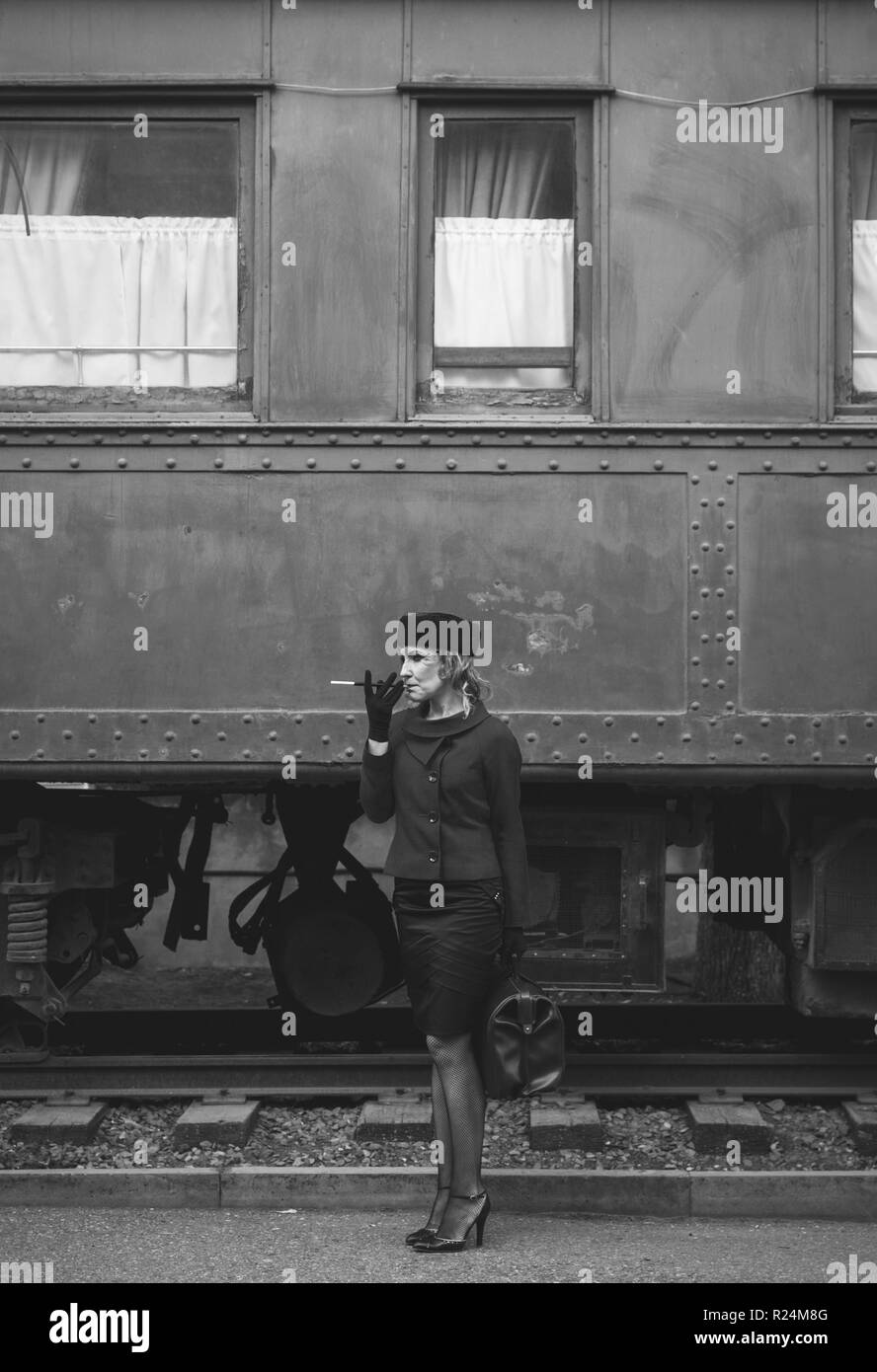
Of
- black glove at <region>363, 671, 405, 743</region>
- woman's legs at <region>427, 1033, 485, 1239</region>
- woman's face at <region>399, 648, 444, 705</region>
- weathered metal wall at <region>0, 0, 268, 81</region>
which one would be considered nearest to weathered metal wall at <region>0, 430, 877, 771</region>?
black glove at <region>363, 671, 405, 743</region>

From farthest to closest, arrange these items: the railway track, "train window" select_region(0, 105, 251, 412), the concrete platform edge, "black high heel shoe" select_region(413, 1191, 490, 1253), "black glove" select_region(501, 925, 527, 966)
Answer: the railway track → "train window" select_region(0, 105, 251, 412) → the concrete platform edge → "black glove" select_region(501, 925, 527, 966) → "black high heel shoe" select_region(413, 1191, 490, 1253)

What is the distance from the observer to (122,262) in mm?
5059

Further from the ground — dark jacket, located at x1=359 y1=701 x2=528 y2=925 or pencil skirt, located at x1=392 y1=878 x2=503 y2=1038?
Answer: dark jacket, located at x1=359 y1=701 x2=528 y2=925

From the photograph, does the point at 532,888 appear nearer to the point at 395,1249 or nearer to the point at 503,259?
the point at 395,1249

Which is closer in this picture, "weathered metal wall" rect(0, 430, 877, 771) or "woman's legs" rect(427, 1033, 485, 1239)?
"woman's legs" rect(427, 1033, 485, 1239)

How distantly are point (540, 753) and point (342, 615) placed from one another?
772 mm

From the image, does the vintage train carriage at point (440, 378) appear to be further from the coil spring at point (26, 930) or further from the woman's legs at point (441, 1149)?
the woman's legs at point (441, 1149)

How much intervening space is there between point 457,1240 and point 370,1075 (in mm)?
1328

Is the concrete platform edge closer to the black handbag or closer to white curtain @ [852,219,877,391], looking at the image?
the black handbag

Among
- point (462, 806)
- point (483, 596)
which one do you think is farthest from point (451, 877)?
point (483, 596)


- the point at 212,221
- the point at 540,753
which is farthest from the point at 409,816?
the point at 212,221

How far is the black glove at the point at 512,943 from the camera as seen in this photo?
14.5 ft

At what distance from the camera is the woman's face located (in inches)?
170

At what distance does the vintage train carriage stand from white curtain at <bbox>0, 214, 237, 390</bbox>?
0.04 feet
